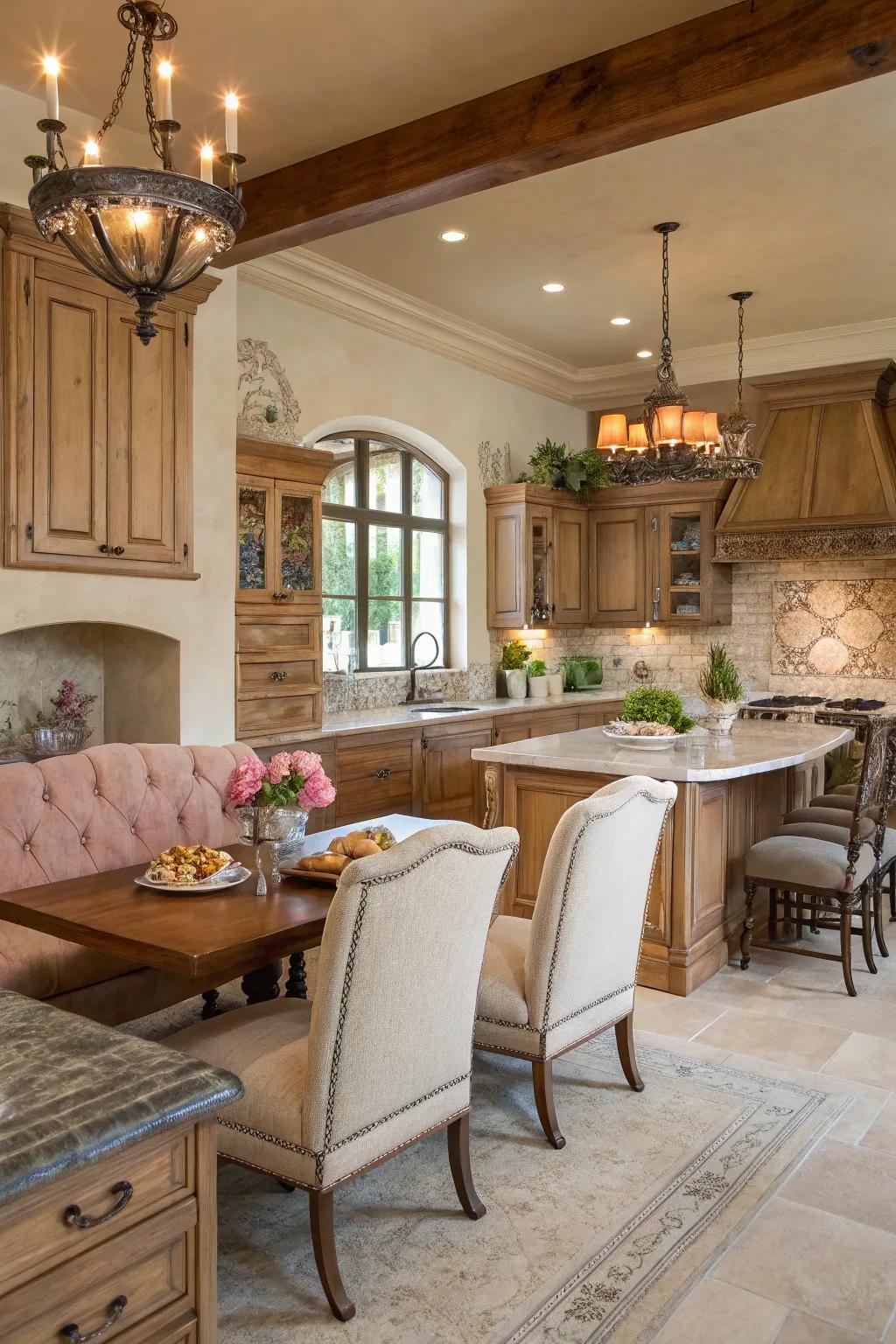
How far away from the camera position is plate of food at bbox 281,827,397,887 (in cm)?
269

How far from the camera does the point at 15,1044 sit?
140cm

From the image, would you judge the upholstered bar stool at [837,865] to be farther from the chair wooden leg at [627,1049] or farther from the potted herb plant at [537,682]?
the potted herb plant at [537,682]

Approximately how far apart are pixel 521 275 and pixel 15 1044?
5074 mm

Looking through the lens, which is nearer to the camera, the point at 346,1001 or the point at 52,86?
the point at 346,1001

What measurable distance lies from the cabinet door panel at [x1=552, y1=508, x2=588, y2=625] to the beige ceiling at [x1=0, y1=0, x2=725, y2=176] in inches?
156

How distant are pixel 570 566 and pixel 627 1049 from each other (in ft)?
16.3

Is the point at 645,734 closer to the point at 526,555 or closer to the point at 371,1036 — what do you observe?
the point at 371,1036

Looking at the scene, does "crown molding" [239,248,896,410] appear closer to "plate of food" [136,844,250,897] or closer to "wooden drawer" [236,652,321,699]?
"wooden drawer" [236,652,321,699]

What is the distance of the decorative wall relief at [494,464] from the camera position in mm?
7105

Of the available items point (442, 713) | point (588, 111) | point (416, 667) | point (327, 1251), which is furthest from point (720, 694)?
point (327, 1251)

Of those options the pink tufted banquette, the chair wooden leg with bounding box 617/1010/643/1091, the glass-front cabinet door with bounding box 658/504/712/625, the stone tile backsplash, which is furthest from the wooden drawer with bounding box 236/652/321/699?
the glass-front cabinet door with bounding box 658/504/712/625

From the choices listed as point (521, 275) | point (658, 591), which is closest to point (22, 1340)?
point (521, 275)

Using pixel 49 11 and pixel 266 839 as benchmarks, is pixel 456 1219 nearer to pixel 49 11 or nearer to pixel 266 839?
pixel 266 839

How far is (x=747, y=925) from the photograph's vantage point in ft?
13.8
